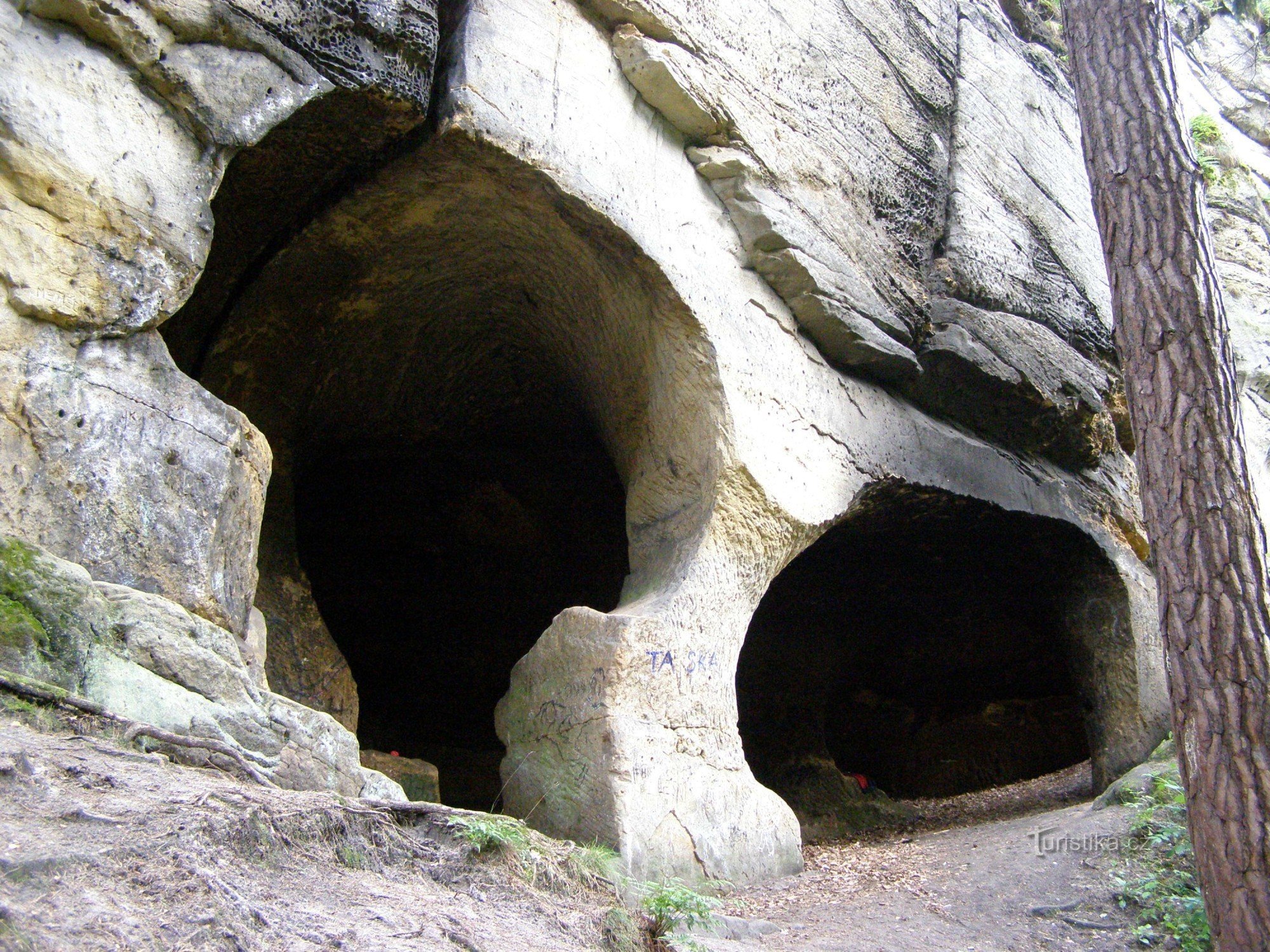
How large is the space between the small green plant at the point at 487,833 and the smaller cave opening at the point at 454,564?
4.15 meters

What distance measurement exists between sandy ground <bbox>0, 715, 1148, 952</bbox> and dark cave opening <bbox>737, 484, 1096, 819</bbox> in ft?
11.3

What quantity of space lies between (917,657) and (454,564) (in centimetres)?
429

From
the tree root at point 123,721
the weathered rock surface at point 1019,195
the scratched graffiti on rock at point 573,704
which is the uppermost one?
the weathered rock surface at point 1019,195

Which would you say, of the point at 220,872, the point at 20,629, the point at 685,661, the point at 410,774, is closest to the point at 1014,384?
the point at 685,661

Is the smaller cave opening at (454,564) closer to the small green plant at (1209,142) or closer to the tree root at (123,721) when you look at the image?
the tree root at (123,721)

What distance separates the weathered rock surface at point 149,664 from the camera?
2893mm

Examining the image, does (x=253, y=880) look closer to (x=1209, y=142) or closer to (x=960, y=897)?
(x=960, y=897)

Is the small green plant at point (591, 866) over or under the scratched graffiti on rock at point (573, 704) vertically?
under

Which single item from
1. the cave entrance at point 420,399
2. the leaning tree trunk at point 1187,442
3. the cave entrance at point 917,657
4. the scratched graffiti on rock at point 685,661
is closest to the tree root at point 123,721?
the scratched graffiti on rock at point 685,661

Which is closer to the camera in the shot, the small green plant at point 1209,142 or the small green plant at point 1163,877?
the small green plant at point 1163,877

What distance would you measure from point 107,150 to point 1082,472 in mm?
6314

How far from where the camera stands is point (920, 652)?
32.1 feet

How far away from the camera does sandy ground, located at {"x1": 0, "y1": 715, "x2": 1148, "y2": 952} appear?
75.2 inches

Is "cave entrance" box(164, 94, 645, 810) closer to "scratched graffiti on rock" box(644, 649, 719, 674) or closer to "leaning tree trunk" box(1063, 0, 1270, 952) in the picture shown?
"scratched graffiti on rock" box(644, 649, 719, 674)
